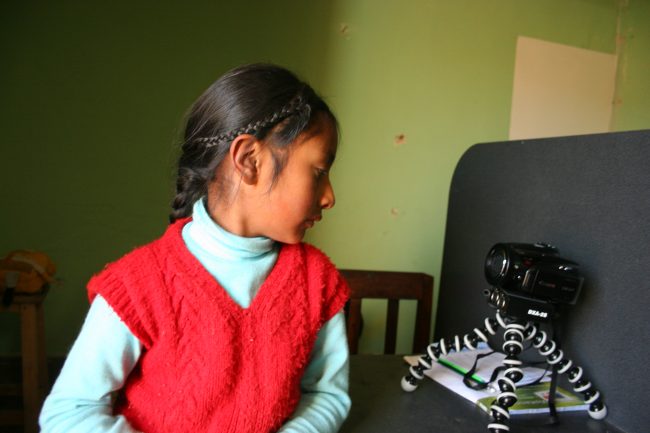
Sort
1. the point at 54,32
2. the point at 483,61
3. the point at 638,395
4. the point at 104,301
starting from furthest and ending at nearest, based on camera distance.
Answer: the point at 483,61 < the point at 54,32 < the point at 638,395 < the point at 104,301

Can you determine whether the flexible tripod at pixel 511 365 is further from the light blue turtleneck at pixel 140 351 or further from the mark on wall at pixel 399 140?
the mark on wall at pixel 399 140

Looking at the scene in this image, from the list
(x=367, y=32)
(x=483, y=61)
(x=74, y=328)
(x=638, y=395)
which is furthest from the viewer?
(x=483, y=61)

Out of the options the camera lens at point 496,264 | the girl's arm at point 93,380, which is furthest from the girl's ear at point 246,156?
the camera lens at point 496,264

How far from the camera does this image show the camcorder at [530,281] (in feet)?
2.47

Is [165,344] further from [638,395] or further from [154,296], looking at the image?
[638,395]

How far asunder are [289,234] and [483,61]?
121 cm

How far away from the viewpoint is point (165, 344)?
60 centimetres

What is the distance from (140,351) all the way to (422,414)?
471 millimetres

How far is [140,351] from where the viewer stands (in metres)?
0.60

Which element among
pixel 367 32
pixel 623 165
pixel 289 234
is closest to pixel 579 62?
pixel 367 32

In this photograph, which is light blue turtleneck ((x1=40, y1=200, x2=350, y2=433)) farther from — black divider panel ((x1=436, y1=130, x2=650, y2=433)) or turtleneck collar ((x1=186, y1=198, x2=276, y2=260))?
black divider panel ((x1=436, y1=130, x2=650, y2=433))

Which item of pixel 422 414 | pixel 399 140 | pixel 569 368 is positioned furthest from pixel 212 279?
pixel 399 140

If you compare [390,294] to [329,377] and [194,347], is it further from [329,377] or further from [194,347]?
[194,347]

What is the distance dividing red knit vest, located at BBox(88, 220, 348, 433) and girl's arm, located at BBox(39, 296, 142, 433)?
0.07 ft
